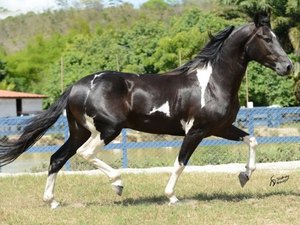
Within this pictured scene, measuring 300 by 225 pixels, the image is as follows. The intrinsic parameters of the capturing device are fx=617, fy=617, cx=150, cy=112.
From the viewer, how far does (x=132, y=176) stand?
35.8 feet

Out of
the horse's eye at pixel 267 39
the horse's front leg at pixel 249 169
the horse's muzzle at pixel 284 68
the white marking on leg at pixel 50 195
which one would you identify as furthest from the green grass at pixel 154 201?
the horse's eye at pixel 267 39

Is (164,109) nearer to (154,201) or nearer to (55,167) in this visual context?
(154,201)

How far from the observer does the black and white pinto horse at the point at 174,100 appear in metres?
7.46

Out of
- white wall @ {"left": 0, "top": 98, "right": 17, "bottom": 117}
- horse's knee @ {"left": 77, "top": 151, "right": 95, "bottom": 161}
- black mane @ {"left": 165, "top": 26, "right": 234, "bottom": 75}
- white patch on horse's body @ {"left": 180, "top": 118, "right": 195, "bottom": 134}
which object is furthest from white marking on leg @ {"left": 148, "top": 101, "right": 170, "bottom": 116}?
white wall @ {"left": 0, "top": 98, "right": 17, "bottom": 117}

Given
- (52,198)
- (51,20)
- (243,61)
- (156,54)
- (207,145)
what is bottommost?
(51,20)

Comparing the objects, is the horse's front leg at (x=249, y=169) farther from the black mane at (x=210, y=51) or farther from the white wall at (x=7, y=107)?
the white wall at (x=7, y=107)

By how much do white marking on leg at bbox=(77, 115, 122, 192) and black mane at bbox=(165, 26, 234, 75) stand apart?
49.9 inches

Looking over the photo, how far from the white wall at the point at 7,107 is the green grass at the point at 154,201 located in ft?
114

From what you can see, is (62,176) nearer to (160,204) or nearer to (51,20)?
(160,204)

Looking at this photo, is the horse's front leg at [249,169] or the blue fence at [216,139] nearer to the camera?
the horse's front leg at [249,169]

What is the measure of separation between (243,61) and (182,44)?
28529 mm

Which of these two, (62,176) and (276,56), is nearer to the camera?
(276,56)

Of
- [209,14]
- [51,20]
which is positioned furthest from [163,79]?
[51,20]

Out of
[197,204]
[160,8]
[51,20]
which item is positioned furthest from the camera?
[51,20]
